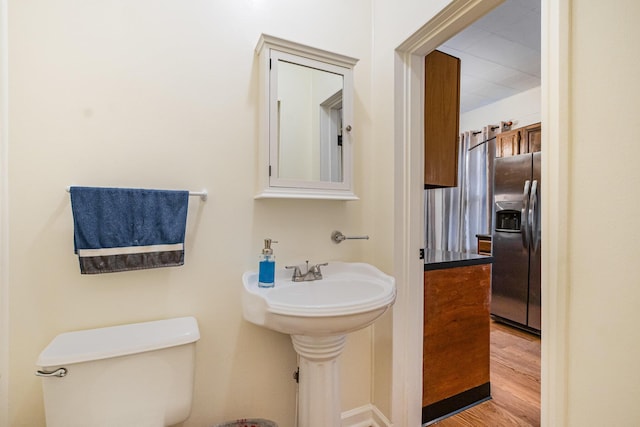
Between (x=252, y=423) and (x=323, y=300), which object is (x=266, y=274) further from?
(x=252, y=423)

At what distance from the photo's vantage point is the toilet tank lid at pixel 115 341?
3.09 ft

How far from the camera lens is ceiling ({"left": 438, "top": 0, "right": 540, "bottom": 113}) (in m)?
2.01

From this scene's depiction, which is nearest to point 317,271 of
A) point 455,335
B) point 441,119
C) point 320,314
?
point 320,314

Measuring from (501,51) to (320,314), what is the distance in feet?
8.92

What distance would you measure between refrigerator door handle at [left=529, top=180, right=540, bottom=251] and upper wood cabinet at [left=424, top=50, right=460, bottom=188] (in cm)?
151

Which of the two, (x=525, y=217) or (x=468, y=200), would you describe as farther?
(x=468, y=200)

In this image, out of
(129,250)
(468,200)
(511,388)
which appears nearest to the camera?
(129,250)

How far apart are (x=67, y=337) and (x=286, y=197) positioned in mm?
943

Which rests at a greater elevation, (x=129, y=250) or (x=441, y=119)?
(x=441, y=119)

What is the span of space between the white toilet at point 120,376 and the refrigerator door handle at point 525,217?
9.65ft

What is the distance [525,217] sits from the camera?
9.07ft

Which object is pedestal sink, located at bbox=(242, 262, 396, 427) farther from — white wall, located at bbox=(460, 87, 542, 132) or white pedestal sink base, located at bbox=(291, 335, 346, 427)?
white wall, located at bbox=(460, 87, 542, 132)

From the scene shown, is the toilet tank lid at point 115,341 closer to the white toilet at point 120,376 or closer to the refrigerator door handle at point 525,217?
the white toilet at point 120,376

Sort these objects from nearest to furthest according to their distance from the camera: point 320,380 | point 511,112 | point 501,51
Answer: point 320,380 → point 501,51 → point 511,112
